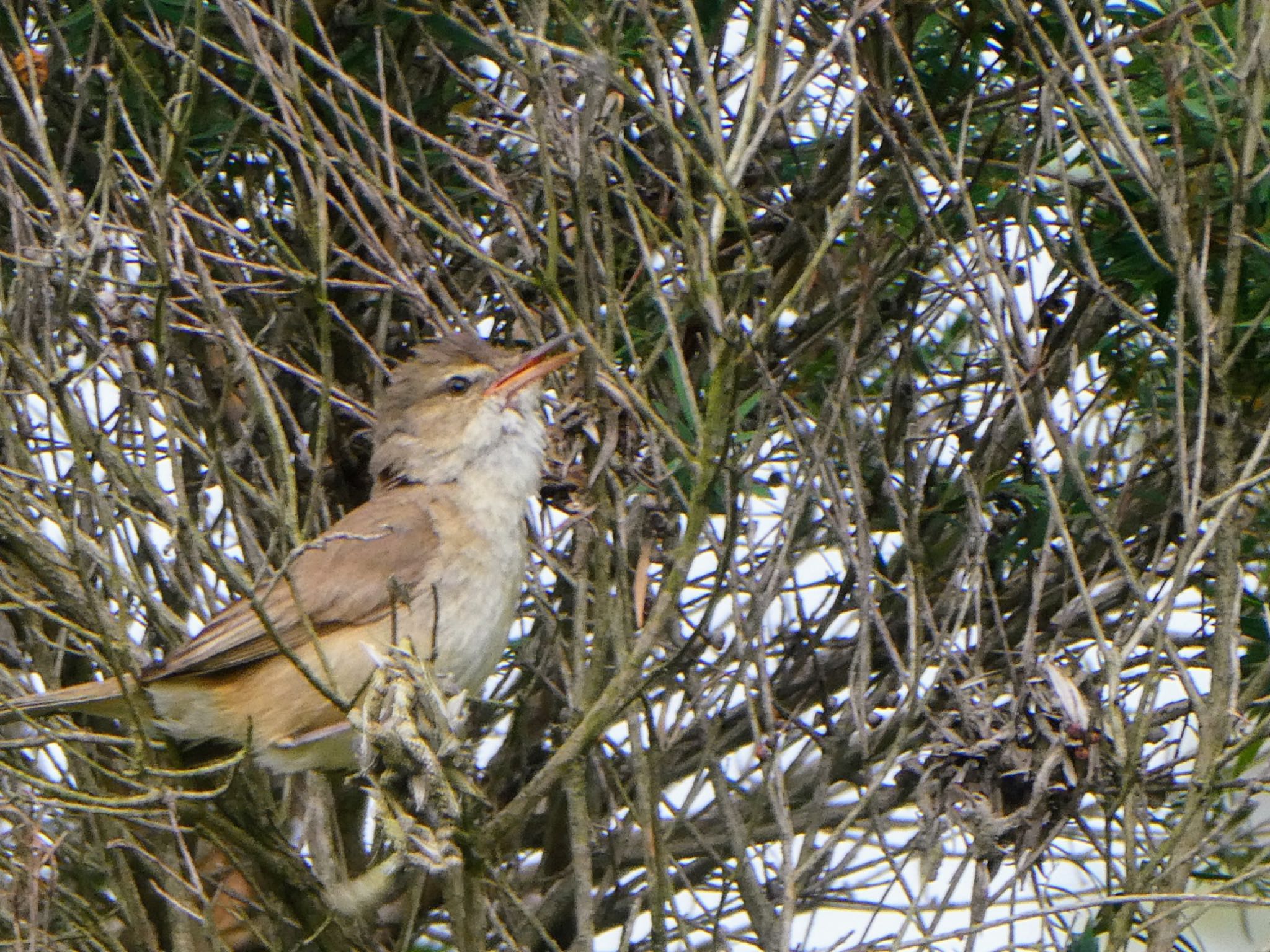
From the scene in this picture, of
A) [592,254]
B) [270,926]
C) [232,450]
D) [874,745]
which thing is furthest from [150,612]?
[874,745]

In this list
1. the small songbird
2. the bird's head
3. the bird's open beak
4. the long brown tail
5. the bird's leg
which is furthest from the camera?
the bird's head

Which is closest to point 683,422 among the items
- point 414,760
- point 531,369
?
point 531,369

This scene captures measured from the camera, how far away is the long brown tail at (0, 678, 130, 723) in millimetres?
4293

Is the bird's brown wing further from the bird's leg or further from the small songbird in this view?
the bird's leg

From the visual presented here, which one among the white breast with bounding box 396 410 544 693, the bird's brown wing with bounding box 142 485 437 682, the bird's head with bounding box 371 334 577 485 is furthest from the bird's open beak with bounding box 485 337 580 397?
the bird's brown wing with bounding box 142 485 437 682

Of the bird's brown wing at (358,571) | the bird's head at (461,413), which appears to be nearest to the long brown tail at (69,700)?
the bird's brown wing at (358,571)

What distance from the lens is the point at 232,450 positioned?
475 centimetres

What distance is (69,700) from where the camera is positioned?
4.30 m

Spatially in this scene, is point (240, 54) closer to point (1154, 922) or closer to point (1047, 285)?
point (1047, 285)

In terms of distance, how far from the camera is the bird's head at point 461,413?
4785 mm

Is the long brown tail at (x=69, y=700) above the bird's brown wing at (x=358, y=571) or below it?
below

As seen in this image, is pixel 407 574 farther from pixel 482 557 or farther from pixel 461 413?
pixel 461 413

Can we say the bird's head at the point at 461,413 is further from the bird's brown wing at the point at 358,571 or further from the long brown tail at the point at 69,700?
the long brown tail at the point at 69,700

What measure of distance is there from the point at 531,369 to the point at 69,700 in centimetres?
152
